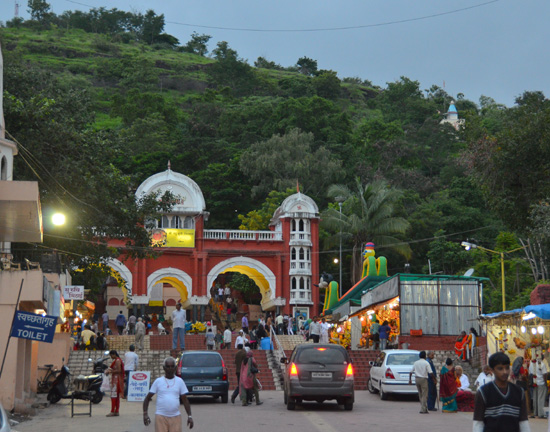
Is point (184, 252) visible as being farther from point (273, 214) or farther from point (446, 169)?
point (446, 169)

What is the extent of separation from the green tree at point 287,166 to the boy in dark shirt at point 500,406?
196 feet

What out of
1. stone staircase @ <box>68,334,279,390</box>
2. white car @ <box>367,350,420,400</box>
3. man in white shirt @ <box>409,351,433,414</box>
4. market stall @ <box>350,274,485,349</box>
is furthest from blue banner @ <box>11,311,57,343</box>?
market stall @ <box>350,274,485,349</box>

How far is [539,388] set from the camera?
18.9 metres

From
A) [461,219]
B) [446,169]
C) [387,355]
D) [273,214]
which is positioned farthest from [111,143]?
[446,169]

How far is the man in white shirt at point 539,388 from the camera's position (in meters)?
18.7

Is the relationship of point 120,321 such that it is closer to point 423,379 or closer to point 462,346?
point 462,346

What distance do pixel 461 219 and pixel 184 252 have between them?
79.5ft

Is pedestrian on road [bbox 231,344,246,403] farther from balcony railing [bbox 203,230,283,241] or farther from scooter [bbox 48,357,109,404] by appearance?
balcony railing [bbox 203,230,283,241]

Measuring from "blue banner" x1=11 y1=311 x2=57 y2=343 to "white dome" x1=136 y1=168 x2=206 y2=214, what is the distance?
118 ft

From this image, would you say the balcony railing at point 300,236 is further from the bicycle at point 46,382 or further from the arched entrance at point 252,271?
the bicycle at point 46,382

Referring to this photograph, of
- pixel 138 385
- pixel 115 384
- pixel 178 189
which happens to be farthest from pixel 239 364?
pixel 178 189

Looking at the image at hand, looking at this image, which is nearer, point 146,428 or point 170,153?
point 146,428

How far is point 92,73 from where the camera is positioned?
137 meters

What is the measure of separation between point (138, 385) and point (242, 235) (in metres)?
33.1
